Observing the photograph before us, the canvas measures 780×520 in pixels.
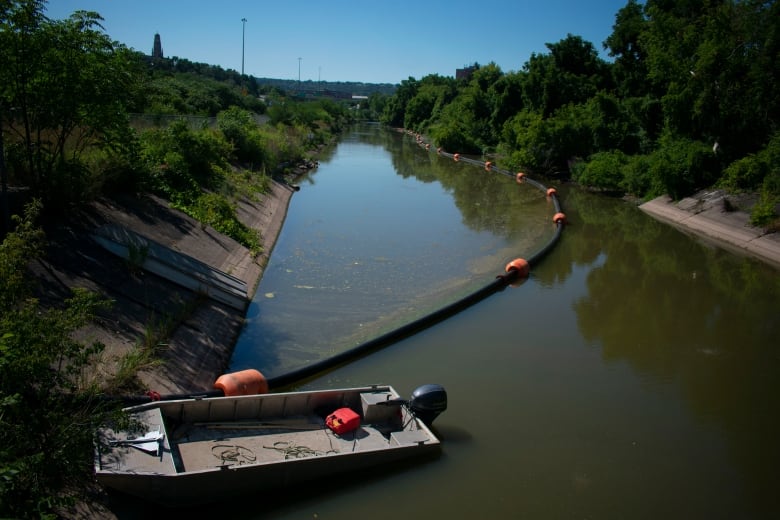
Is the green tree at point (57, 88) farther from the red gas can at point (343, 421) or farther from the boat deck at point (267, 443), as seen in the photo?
the red gas can at point (343, 421)

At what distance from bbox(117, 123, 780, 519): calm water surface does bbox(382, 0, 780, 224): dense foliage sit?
20.4 feet

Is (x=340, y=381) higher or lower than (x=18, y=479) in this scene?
lower

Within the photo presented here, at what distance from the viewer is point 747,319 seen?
15.7m

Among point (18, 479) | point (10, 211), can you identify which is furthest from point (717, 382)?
point (10, 211)

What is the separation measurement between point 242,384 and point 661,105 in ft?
110

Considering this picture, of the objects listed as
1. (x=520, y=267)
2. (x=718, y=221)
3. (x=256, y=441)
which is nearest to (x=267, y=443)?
(x=256, y=441)

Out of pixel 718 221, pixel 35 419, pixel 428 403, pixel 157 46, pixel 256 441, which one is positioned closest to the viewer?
pixel 35 419

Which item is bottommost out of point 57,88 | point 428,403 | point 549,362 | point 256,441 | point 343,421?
point 549,362

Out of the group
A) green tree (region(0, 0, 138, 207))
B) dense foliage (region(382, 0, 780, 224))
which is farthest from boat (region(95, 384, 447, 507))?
dense foliage (region(382, 0, 780, 224))

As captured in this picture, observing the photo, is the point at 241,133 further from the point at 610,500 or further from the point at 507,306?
the point at 610,500

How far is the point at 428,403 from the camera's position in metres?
9.04

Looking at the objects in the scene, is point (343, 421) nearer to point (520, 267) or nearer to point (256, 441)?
point (256, 441)

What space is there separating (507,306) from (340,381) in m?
6.24

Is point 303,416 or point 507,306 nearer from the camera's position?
point 303,416
